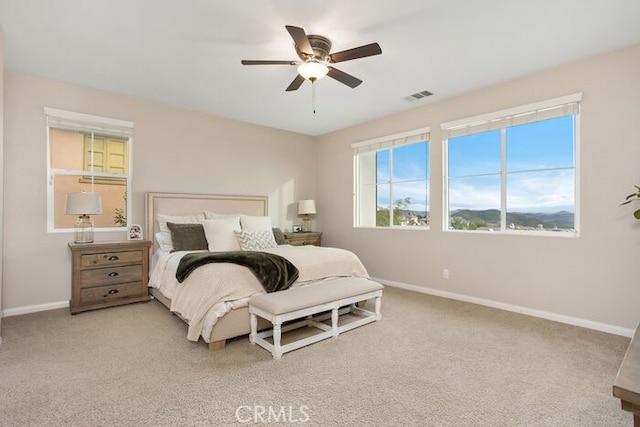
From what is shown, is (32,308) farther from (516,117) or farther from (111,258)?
(516,117)

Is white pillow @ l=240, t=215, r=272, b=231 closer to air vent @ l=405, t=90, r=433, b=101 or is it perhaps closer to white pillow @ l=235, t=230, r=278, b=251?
white pillow @ l=235, t=230, r=278, b=251

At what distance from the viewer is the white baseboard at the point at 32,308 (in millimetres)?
3543

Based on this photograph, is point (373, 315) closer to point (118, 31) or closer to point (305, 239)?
point (305, 239)

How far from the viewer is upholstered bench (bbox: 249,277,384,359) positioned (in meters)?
2.60

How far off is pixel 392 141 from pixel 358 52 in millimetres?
2699

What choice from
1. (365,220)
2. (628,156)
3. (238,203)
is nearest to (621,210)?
(628,156)

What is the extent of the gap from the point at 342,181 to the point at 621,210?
12.6 ft

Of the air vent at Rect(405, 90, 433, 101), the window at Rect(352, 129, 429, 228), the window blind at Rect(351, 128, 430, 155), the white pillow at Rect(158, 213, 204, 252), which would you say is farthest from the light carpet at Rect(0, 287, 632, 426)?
the air vent at Rect(405, 90, 433, 101)

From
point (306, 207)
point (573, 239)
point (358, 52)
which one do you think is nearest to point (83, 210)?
point (306, 207)

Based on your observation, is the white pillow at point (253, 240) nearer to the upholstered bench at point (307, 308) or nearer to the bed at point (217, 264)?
the bed at point (217, 264)

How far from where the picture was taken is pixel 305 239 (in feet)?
18.8

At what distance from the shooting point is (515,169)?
3.90 meters

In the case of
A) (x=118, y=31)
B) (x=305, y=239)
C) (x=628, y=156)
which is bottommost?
(x=305, y=239)

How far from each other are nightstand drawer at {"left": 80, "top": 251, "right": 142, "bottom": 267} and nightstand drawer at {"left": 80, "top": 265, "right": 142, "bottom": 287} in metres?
0.07
